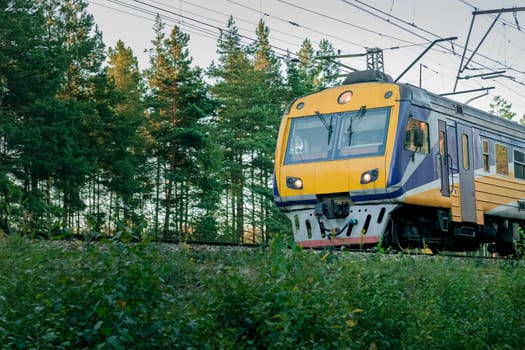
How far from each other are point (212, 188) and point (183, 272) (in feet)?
100

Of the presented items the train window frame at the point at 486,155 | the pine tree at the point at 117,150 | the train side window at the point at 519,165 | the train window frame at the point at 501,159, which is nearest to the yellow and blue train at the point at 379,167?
the train window frame at the point at 486,155

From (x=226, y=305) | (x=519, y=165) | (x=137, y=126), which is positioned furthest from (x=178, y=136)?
(x=226, y=305)

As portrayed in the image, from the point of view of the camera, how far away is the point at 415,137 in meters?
14.7

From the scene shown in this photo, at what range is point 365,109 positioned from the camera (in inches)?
590

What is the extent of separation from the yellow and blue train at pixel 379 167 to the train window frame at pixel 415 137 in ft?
0.06

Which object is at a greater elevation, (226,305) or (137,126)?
(137,126)

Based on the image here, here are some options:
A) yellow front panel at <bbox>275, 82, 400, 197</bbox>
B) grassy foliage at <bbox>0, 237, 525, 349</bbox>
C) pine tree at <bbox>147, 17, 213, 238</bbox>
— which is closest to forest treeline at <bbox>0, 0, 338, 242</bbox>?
pine tree at <bbox>147, 17, 213, 238</bbox>

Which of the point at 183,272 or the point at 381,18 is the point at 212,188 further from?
the point at 183,272

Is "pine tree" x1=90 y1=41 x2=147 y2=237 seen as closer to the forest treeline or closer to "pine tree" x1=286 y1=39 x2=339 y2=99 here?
the forest treeline

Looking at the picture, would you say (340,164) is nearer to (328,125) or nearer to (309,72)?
(328,125)

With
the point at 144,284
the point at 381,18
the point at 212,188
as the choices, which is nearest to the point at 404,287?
the point at 144,284

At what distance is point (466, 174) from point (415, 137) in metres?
2.23

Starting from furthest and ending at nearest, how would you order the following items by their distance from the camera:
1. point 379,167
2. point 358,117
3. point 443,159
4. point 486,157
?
point 486,157 → point 443,159 → point 358,117 → point 379,167

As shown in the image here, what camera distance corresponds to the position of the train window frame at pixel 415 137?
47.8 feet
